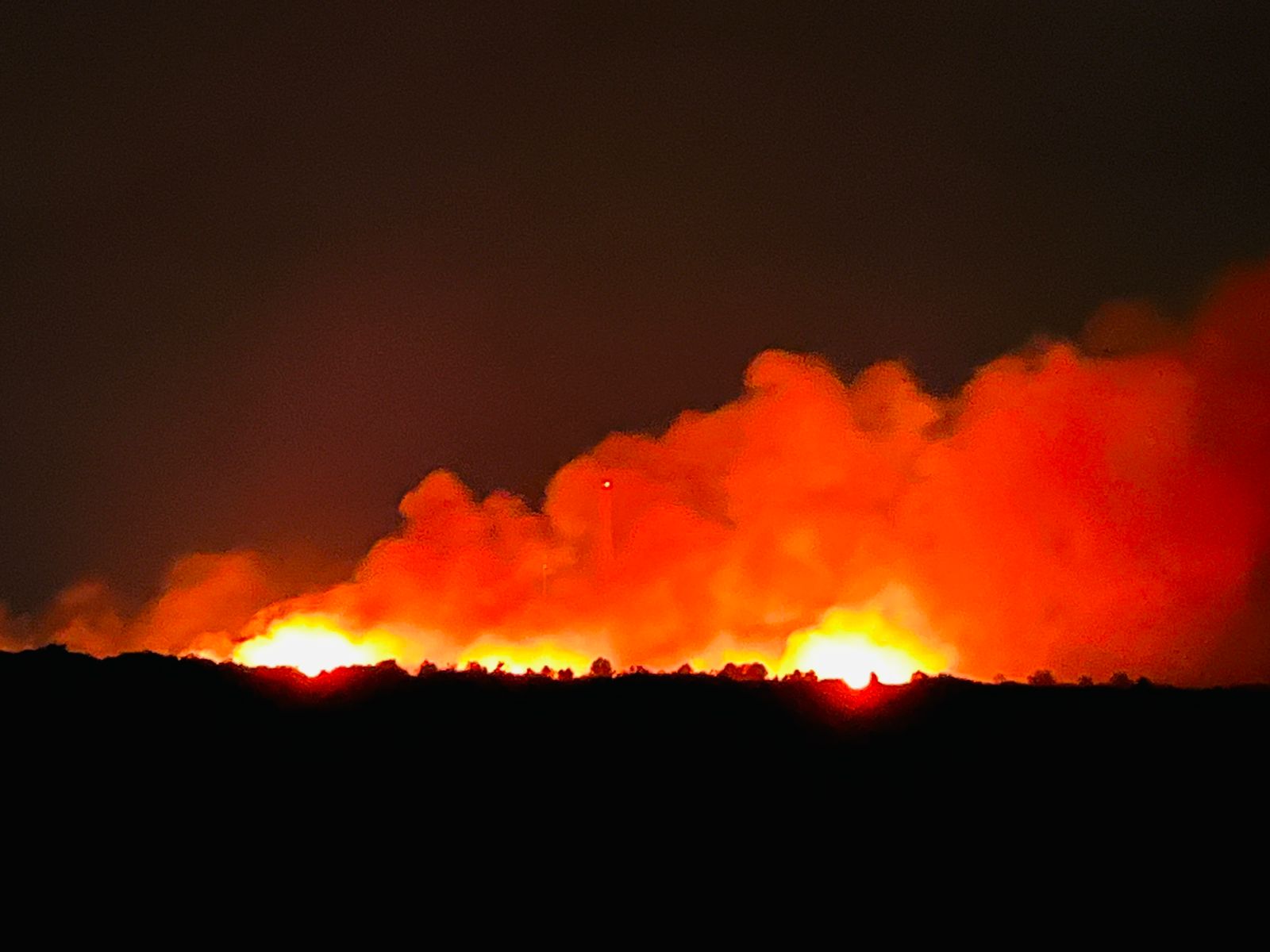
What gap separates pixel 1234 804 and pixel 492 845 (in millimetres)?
7549

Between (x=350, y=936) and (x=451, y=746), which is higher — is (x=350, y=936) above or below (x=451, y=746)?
below

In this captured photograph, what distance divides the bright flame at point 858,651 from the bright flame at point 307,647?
8675 mm

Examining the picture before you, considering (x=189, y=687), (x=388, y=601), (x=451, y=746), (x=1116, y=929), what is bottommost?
(x=1116, y=929)

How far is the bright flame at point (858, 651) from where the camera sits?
2430 cm

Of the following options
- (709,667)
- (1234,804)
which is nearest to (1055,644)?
(709,667)

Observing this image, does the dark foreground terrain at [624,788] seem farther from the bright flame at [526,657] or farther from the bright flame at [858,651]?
the bright flame at [526,657]

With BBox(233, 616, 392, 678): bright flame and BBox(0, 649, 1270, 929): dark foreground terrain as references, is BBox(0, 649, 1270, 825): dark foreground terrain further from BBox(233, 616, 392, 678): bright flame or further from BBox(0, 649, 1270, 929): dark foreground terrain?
BBox(233, 616, 392, 678): bright flame

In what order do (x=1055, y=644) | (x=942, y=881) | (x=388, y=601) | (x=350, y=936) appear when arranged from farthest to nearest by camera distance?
(x=388, y=601), (x=1055, y=644), (x=942, y=881), (x=350, y=936)

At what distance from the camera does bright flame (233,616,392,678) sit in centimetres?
2878

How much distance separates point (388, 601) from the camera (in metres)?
31.3

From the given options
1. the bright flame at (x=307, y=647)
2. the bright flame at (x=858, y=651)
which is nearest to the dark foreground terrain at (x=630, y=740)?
the bright flame at (x=858, y=651)

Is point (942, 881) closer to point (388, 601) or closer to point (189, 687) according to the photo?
point (189, 687)

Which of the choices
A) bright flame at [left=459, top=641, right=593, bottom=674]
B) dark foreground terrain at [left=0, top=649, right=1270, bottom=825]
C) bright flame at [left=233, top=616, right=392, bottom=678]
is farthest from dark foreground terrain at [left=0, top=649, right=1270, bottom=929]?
bright flame at [left=233, top=616, right=392, bottom=678]

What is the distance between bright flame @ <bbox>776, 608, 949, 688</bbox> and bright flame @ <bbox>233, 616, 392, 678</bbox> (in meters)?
8.67
